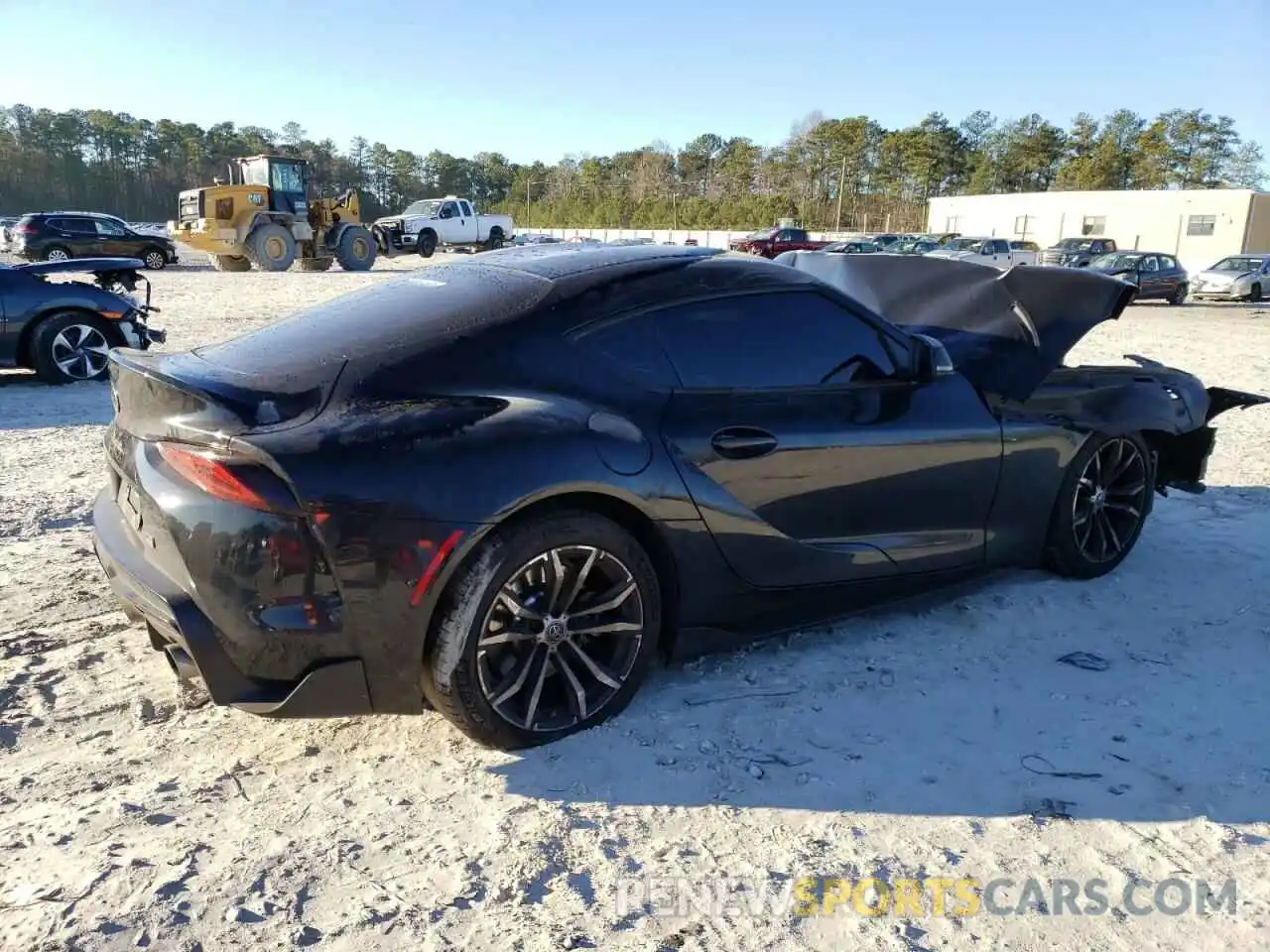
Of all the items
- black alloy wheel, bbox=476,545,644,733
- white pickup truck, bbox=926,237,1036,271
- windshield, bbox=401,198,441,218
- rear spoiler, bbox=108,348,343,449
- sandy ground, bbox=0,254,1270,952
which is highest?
windshield, bbox=401,198,441,218

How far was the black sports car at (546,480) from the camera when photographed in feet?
8.57

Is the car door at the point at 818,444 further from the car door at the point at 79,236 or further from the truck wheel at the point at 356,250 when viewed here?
the truck wheel at the point at 356,250

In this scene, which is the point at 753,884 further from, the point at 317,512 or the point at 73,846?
the point at 73,846

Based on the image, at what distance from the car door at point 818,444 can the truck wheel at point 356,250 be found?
27.5 meters

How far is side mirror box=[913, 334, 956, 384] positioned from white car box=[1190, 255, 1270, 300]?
90.0ft

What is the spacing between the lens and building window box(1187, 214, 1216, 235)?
45125mm

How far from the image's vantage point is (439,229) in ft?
122

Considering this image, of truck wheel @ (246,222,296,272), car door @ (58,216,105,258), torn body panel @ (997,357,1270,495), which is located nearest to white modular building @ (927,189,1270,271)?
truck wheel @ (246,222,296,272)

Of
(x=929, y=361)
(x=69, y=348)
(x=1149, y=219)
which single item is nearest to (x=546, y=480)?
(x=929, y=361)

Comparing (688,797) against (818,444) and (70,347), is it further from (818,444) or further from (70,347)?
(70,347)

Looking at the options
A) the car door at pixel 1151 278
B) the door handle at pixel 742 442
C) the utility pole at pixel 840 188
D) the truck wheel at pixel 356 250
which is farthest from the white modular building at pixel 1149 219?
the door handle at pixel 742 442

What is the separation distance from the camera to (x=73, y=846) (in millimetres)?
2473

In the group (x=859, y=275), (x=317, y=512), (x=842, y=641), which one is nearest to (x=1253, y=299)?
(x=859, y=275)

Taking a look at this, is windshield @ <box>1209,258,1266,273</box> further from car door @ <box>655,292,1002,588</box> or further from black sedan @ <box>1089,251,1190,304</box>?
car door @ <box>655,292,1002,588</box>
